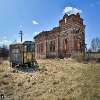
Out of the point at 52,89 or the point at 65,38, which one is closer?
the point at 52,89

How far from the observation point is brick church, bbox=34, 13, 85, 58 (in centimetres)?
3512

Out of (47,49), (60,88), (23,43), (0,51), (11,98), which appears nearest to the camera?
(11,98)

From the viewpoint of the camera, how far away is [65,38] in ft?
124

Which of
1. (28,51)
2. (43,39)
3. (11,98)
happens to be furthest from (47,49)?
(11,98)

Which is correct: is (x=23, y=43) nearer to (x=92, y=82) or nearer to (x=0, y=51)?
(x=92, y=82)

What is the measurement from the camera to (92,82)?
13.7 metres

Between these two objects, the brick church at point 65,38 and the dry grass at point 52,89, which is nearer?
the dry grass at point 52,89

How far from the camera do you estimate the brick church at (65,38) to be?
35125 mm

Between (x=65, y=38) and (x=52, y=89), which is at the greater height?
(x=65, y=38)

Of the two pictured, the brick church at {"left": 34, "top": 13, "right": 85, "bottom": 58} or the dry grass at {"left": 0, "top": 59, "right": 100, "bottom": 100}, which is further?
the brick church at {"left": 34, "top": 13, "right": 85, "bottom": 58}

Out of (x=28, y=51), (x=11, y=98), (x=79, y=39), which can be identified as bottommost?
(x=11, y=98)

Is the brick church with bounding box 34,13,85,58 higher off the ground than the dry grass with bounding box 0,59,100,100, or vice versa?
the brick church with bounding box 34,13,85,58

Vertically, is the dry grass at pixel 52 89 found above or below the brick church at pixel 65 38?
below

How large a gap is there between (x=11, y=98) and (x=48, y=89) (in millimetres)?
2491
